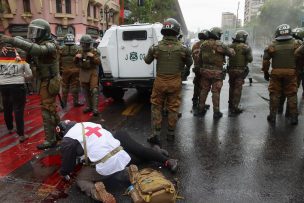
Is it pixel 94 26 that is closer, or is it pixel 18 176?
A: pixel 18 176

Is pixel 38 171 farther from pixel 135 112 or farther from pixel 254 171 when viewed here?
pixel 135 112

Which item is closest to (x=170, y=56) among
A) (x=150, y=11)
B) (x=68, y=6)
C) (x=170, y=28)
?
(x=170, y=28)

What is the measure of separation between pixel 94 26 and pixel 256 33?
1331 inches

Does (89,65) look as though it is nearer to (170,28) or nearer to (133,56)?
(133,56)

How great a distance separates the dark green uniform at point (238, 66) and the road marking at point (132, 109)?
232 centimetres

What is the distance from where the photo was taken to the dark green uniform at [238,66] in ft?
23.7

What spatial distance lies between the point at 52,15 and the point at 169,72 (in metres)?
26.0

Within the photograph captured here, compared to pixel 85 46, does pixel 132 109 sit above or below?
below

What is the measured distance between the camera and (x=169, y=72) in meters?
5.38

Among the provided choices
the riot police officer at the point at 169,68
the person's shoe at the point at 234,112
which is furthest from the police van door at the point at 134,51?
the riot police officer at the point at 169,68

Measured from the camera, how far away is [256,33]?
57.8 m

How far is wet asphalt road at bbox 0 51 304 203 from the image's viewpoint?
3.75 metres

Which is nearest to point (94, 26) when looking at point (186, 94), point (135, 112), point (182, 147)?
point (186, 94)

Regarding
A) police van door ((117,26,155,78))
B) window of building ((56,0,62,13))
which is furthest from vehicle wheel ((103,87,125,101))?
window of building ((56,0,62,13))
